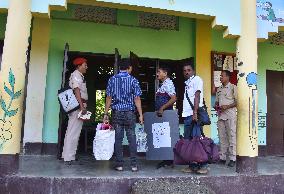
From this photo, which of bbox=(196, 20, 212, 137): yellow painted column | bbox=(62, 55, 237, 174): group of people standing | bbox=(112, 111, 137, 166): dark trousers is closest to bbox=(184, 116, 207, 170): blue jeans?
bbox=(62, 55, 237, 174): group of people standing

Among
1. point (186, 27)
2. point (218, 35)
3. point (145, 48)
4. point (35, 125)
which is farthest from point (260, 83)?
point (35, 125)

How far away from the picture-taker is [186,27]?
24.8 ft

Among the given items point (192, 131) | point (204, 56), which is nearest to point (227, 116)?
point (192, 131)

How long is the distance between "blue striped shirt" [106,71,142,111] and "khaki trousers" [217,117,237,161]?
2.13 m

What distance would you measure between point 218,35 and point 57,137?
4333 millimetres

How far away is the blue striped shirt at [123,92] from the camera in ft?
16.5

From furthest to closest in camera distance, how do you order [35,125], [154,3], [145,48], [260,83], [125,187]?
[260,83] → [145,48] → [35,125] → [154,3] → [125,187]

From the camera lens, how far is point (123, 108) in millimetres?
5004

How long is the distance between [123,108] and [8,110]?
1.64m

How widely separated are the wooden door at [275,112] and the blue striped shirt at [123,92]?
446 cm

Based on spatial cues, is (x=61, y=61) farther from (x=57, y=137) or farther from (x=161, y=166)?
(x=161, y=166)

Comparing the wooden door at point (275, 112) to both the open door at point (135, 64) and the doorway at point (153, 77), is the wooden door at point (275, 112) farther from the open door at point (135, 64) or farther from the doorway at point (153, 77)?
the open door at point (135, 64)

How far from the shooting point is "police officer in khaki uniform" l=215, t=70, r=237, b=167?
6160 mm

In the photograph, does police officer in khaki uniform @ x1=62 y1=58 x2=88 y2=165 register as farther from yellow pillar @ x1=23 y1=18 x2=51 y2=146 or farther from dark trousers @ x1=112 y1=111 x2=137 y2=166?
yellow pillar @ x1=23 y1=18 x2=51 y2=146
